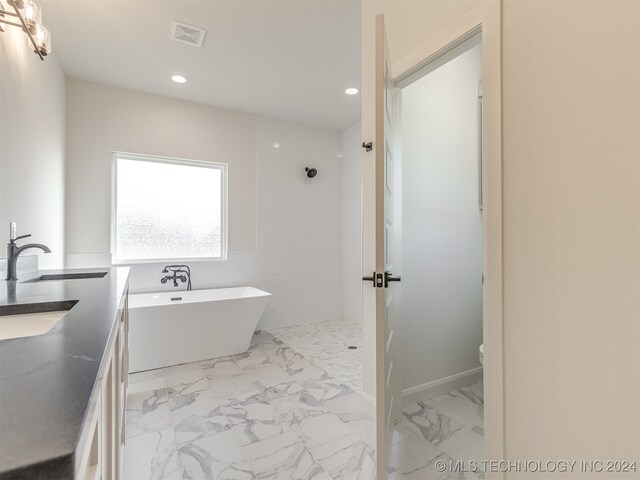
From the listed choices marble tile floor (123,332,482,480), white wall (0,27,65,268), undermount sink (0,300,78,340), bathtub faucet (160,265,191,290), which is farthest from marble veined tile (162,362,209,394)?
undermount sink (0,300,78,340)

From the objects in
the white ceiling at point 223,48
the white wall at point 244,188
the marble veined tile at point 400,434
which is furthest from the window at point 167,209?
the marble veined tile at point 400,434

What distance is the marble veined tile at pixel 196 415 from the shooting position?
1964mm

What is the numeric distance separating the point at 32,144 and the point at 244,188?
2.14 meters

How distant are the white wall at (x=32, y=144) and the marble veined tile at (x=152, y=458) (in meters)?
1.35

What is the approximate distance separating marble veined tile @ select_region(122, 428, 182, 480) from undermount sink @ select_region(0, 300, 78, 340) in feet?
3.16

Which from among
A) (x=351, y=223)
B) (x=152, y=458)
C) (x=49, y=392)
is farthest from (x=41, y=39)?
(x=351, y=223)

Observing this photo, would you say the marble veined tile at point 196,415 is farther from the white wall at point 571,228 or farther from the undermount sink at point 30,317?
the white wall at point 571,228

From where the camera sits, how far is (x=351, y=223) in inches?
183

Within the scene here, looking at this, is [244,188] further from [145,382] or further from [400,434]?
[400,434]

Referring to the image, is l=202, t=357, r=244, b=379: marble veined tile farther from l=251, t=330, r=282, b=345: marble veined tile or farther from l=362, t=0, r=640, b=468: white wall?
l=362, t=0, r=640, b=468: white wall

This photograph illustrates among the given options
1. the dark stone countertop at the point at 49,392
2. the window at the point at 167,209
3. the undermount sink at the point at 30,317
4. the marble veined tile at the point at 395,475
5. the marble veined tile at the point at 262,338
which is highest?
the window at the point at 167,209

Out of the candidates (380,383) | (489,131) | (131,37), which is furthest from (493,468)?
(131,37)

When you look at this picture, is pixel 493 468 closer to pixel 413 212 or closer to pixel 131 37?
pixel 413 212

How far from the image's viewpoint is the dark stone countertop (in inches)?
13.1
